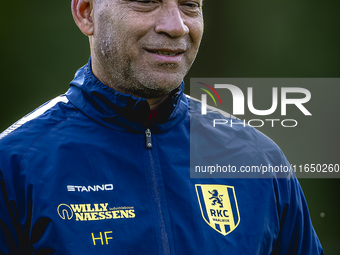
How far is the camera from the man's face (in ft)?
4.71

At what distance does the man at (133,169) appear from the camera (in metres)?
1.32

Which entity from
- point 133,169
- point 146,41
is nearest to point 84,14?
point 146,41

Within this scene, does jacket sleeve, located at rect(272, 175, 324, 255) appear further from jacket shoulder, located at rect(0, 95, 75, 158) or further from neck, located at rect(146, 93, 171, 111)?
jacket shoulder, located at rect(0, 95, 75, 158)

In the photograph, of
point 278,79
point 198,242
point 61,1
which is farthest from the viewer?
point 278,79

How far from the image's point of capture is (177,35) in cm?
144

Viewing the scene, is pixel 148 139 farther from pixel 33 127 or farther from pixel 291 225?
pixel 291 225

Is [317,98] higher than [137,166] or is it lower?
lower

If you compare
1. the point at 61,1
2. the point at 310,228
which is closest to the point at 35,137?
the point at 310,228

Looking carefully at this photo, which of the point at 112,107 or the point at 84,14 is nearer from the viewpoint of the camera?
the point at 112,107

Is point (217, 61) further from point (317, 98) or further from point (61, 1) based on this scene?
point (61, 1)

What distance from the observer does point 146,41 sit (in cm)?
143

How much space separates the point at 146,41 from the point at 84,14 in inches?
12.4

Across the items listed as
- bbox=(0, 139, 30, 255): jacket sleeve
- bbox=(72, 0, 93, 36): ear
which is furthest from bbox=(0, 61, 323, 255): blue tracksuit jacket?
bbox=(72, 0, 93, 36): ear

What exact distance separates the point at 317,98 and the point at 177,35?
316cm
